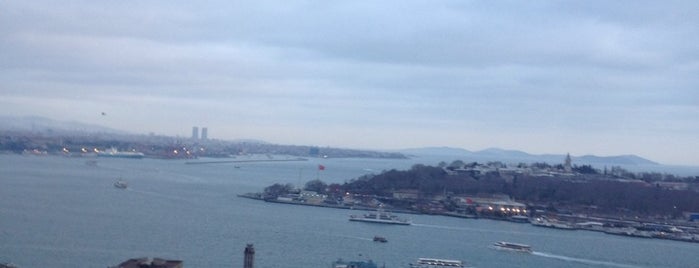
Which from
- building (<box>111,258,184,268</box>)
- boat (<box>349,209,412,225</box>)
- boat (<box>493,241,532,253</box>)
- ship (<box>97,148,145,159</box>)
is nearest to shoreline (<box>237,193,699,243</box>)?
boat (<box>349,209,412,225</box>)

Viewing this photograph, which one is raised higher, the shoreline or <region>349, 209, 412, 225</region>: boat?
the shoreline

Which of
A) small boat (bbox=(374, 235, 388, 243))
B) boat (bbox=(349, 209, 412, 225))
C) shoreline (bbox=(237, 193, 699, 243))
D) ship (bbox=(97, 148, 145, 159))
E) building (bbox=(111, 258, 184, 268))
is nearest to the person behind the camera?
building (bbox=(111, 258, 184, 268))

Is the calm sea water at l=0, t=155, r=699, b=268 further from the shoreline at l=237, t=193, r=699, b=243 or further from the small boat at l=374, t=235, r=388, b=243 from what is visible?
the shoreline at l=237, t=193, r=699, b=243

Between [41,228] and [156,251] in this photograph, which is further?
[41,228]

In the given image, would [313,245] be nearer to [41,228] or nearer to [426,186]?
[41,228]

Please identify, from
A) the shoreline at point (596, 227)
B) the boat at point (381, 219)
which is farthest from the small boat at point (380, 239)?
the shoreline at point (596, 227)

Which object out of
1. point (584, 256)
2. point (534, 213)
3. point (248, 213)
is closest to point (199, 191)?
point (248, 213)

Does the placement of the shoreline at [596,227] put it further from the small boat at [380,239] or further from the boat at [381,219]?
the small boat at [380,239]

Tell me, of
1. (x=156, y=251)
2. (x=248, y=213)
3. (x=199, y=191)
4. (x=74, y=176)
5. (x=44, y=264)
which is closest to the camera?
(x=44, y=264)
